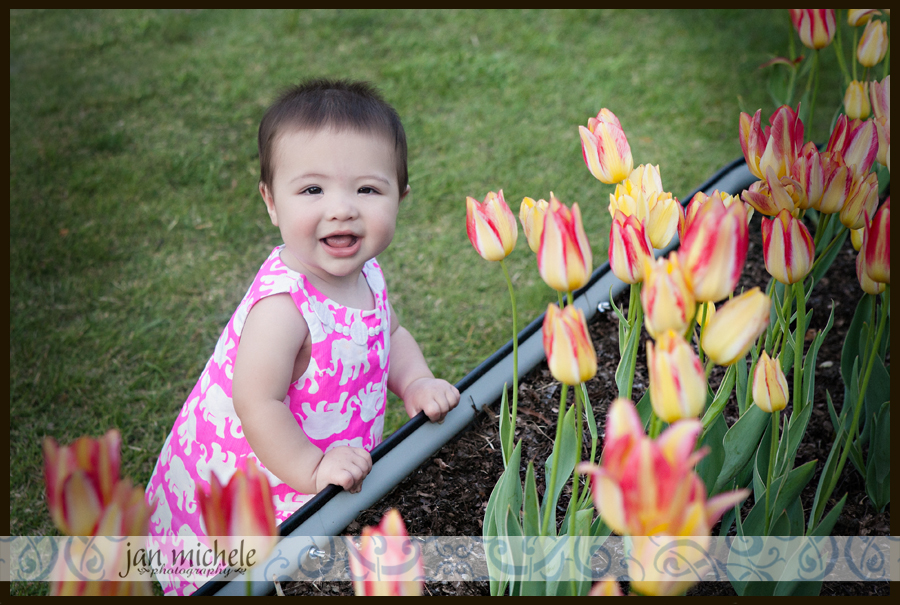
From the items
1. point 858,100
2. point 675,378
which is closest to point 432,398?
point 675,378

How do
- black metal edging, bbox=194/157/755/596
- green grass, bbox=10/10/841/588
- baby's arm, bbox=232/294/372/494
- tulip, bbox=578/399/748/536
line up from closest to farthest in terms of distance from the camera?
tulip, bbox=578/399/748/536 → black metal edging, bbox=194/157/755/596 → baby's arm, bbox=232/294/372/494 → green grass, bbox=10/10/841/588

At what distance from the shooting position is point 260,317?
4.25 feet

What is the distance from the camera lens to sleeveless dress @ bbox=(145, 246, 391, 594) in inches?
53.0

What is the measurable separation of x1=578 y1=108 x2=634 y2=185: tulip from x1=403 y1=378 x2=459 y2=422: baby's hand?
56 cm

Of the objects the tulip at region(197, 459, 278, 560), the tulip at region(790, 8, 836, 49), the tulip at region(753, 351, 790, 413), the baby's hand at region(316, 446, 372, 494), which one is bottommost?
the tulip at region(197, 459, 278, 560)

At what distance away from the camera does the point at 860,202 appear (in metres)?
0.87

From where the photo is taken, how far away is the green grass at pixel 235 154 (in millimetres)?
2191

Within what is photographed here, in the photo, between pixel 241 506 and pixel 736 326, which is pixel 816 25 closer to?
pixel 736 326

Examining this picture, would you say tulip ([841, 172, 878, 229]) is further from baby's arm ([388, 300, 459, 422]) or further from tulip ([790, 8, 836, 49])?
tulip ([790, 8, 836, 49])

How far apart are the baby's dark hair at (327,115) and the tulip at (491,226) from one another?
52 centimetres

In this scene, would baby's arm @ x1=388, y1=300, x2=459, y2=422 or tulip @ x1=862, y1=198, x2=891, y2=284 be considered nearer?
tulip @ x1=862, y1=198, x2=891, y2=284

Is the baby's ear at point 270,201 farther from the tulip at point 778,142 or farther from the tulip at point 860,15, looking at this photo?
the tulip at point 860,15

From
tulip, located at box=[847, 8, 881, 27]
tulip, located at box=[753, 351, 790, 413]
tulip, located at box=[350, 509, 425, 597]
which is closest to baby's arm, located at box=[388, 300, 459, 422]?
tulip, located at box=[753, 351, 790, 413]

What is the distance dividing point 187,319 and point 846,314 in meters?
1.94
